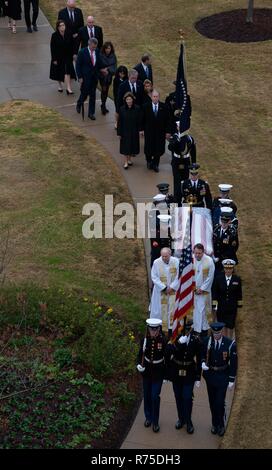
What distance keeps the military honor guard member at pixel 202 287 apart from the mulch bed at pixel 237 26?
12801mm

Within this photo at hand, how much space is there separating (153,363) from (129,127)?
7665 mm

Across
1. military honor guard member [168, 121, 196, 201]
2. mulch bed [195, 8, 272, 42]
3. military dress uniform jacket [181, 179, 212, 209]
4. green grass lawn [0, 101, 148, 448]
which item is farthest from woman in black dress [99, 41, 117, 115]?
military dress uniform jacket [181, 179, 212, 209]

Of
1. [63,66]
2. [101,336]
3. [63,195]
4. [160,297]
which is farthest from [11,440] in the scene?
[63,66]

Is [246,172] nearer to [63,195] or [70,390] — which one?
[63,195]

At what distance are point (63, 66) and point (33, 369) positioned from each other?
1074cm

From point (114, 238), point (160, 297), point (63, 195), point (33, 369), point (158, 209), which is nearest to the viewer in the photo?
point (33, 369)

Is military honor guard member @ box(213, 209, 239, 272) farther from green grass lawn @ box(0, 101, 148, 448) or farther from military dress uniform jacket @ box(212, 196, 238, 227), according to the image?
green grass lawn @ box(0, 101, 148, 448)

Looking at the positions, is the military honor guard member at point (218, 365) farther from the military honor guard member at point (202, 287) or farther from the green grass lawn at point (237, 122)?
the military honor guard member at point (202, 287)

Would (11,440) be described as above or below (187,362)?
below

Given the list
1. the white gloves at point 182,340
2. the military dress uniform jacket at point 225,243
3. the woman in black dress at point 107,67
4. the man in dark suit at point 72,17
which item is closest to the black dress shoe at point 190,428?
the white gloves at point 182,340

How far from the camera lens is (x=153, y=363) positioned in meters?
12.0

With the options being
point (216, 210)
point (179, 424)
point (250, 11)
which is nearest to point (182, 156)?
point (216, 210)

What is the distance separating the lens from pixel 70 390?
12891 mm

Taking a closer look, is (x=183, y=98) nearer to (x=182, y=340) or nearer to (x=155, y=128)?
(x=155, y=128)
